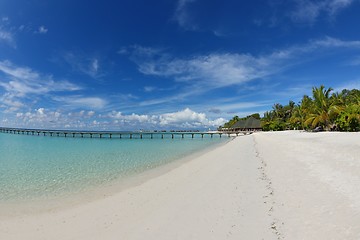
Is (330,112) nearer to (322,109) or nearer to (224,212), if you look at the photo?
(322,109)

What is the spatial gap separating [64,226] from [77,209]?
1363 millimetres

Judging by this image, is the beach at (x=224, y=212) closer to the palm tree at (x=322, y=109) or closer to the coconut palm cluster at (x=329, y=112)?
the coconut palm cluster at (x=329, y=112)

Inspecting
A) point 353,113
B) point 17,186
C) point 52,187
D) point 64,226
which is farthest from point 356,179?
point 353,113

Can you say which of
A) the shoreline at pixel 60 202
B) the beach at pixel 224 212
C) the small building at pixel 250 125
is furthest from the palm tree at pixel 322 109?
the small building at pixel 250 125

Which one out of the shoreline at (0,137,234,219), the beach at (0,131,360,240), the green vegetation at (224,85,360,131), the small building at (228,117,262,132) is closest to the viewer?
the beach at (0,131,360,240)

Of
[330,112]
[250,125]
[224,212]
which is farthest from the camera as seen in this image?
[250,125]

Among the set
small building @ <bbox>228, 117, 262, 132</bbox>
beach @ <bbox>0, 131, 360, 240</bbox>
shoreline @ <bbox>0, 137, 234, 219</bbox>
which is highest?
small building @ <bbox>228, 117, 262, 132</bbox>

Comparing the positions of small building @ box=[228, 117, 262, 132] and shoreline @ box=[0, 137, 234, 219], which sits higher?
small building @ box=[228, 117, 262, 132]

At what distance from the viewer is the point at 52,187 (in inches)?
392

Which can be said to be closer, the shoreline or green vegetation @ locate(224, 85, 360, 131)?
the shoreline

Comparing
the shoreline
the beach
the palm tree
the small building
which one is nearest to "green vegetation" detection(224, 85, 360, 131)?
the palm tree

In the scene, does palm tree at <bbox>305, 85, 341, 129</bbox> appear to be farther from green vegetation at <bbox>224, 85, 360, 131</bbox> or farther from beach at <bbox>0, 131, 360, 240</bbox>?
beach at <bbox>0, 131, 360, 240</bbox>

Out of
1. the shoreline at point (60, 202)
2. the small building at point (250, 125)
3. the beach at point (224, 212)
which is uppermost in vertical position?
the small building at point (250, 125)

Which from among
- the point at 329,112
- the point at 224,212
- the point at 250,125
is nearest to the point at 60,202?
the point at 224,212
